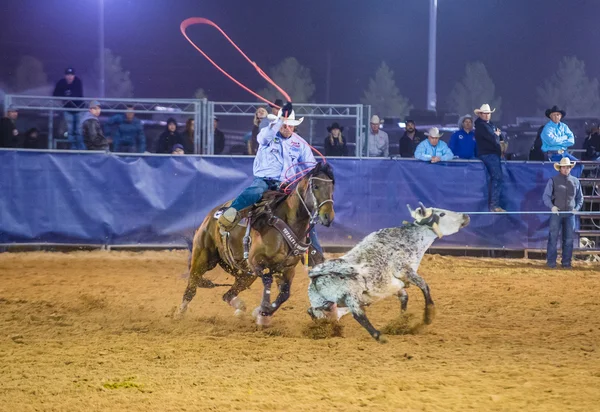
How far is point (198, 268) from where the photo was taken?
9.81 m

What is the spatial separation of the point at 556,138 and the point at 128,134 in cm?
836

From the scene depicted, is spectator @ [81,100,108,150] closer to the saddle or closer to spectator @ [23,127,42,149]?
spectator @ [23,127,42,149]

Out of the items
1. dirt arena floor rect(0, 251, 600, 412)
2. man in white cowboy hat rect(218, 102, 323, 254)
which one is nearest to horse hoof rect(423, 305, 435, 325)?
dirt arena floor rect(0, 251, 600, 412)

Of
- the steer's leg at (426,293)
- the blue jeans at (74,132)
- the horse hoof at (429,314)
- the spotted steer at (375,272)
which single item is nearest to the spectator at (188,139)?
the blue jeans at (74,132)

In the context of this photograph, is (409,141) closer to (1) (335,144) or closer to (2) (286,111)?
(1) (335,144)

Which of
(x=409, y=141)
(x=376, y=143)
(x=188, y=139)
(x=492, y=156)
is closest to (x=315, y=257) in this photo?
(x=492, y=156)

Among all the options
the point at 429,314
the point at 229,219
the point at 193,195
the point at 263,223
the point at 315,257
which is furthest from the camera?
the point at 193,195

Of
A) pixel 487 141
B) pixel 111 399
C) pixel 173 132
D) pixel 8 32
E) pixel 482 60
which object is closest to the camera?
pixel 111 399

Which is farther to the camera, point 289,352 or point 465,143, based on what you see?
point 465,143

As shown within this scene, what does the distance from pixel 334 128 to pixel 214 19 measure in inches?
1789

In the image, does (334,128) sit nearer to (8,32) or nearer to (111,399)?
(111,399)

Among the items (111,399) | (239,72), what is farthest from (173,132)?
(239,72)

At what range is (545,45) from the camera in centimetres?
7219

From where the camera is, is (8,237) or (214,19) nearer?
(8,237)
